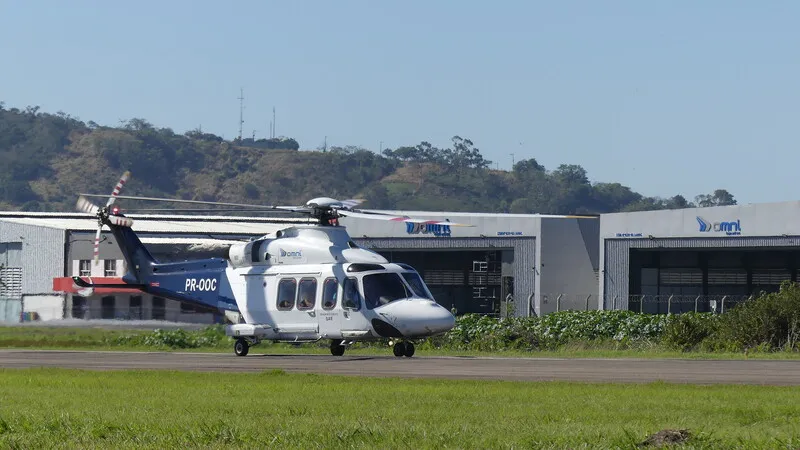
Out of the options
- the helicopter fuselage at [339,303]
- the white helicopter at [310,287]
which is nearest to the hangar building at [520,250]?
the white helicopter at [310,287]

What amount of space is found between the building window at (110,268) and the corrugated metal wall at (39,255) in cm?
303

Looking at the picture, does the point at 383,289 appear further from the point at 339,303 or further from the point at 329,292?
the point at 329,292

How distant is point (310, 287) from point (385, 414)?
67.1ft

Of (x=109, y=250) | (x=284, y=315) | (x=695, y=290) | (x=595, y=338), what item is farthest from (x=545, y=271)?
(x=284, y=315)

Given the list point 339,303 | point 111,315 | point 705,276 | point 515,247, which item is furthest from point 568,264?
point 339,303

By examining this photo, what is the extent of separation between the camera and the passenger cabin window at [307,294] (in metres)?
36.3

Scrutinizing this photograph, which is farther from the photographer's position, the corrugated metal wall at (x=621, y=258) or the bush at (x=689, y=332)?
the corrugated metal wall at (x=621, y=258)

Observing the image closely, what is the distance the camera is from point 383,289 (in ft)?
115

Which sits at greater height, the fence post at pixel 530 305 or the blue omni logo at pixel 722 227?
the blue omni logo at pixel 722 227

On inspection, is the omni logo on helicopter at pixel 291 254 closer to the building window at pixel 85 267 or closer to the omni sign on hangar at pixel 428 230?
the building window at pixel 85 267

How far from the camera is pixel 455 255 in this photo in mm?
86625

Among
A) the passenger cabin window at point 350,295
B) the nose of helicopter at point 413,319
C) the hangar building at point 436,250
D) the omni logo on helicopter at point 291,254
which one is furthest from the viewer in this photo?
the hangar building at point 436,250

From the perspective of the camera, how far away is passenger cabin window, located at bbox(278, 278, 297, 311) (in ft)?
121

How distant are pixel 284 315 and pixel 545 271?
40011mm
